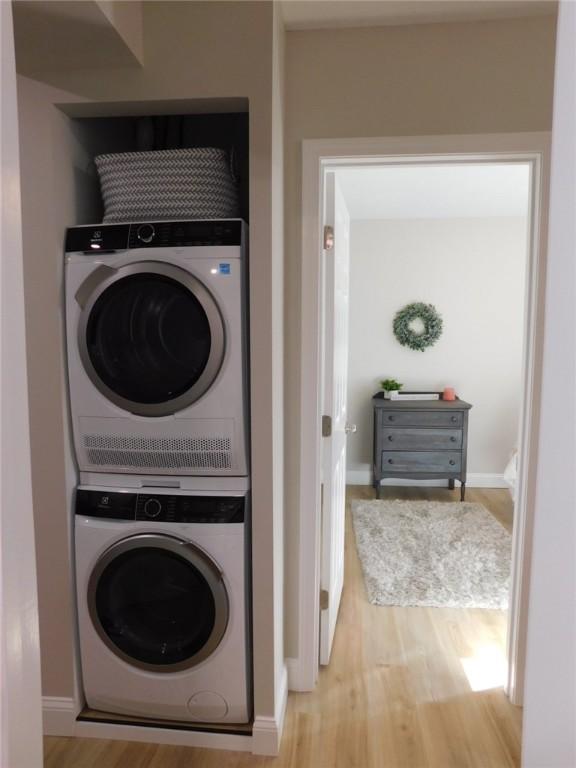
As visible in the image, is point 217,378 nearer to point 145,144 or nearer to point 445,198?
point 145,144

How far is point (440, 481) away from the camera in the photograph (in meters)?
4.90

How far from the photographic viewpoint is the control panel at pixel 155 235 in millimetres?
1625

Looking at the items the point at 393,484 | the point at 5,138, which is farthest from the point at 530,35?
the point at 393,484

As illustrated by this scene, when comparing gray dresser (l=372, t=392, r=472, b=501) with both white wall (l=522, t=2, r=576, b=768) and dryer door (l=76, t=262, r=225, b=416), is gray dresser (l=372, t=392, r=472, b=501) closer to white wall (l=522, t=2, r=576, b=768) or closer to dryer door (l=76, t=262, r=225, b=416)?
dryer door (l=76, t=262, r=225, b=416)

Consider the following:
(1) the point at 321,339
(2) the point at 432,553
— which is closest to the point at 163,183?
(1) the point at 321,339

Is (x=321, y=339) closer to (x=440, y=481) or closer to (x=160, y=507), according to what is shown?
(x=160, y=507)

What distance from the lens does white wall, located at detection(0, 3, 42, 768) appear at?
0.49 metres

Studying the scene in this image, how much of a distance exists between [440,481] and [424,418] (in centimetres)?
88

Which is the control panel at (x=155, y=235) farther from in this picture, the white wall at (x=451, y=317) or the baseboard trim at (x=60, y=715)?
the white wall at (x=451, y=317)

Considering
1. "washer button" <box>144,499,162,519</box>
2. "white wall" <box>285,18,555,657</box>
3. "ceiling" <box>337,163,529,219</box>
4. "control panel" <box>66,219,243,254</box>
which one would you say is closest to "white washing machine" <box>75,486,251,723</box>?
"washer button" <box>144,499,162,519</box>

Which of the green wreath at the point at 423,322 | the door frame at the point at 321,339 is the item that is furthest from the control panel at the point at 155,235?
the green wreath at the point at 423,322

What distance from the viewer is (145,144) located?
6.27 ft

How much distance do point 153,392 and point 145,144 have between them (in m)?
0.98

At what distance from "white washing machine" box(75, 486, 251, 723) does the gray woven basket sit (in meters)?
0.97
